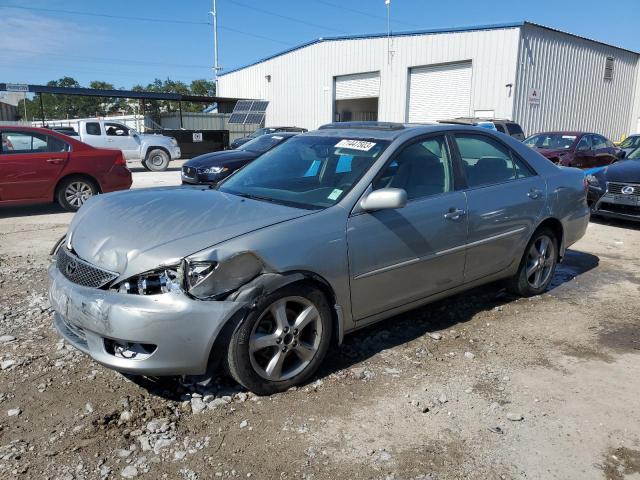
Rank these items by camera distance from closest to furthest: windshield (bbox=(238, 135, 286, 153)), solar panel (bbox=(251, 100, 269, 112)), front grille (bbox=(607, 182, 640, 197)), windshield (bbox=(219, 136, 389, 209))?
windshield (bbox=(219, 136, 389, 209)) < front grille (bbox=(607, 182, 640, 197)) < windshield (bbox=(238, 135, 286, 153)) < solar panel (bbox=(251, 100, 269, 112))

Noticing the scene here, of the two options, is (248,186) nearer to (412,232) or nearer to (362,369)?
(412,232)

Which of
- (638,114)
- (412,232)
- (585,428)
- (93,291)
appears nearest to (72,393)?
(93,291)

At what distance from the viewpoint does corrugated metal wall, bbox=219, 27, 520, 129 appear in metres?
20.5

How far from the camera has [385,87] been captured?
982 inches

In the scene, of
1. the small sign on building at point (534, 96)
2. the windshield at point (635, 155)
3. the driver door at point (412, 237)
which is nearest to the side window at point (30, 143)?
the driver door at point (412, 237)

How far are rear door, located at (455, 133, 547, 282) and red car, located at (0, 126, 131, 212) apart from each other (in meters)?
7.40

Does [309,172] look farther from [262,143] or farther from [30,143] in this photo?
[262,143]

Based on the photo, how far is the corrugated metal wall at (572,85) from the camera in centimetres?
2056

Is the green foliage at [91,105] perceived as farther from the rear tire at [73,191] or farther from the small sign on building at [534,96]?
the rear tire at [73,191]

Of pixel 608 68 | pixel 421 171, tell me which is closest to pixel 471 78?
pixel 608 68

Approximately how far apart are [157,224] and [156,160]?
58.1 feet

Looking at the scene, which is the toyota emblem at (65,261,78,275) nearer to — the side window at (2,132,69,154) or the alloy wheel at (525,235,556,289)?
the alloy wheel at (525,235,556,289)

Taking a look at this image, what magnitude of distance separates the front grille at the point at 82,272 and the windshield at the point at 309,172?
121 cm

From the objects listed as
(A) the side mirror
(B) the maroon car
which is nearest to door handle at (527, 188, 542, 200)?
(A) the side mirror
